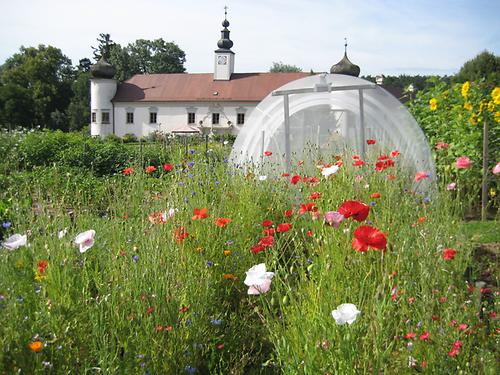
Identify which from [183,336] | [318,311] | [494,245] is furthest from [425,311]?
[494,245]

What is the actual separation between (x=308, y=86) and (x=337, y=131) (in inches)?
29.8

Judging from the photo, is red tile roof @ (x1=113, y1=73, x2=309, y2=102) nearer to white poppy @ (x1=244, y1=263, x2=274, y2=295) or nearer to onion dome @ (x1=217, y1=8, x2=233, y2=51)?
onion dome @ (x1=217, y1=8, x2=233, y2=51)

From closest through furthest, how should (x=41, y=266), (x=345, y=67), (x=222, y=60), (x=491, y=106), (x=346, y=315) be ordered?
(x=346, y=315), (x=41, y=266), (x=491, y=106), (x=345, y=67), (x=222, y=60)

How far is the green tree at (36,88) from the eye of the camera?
4469 centimetres

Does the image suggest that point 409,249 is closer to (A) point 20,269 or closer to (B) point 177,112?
(A) point 20,269

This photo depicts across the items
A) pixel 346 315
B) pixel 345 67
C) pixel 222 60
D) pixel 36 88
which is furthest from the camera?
pixel 36 88

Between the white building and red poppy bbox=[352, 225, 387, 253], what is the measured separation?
3899 cm

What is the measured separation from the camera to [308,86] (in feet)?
22.9

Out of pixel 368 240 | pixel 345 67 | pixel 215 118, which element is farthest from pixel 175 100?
pixel 368 240

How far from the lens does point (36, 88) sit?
4662 cm

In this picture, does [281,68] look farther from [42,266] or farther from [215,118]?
[42,266]

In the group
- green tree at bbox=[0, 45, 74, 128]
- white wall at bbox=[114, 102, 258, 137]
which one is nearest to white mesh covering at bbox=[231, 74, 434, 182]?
white wall at bbox=[114, 102, 258, 137]

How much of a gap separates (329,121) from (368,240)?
555cm

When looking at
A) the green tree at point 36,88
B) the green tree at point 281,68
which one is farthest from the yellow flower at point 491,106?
the green tree at point 281,68
